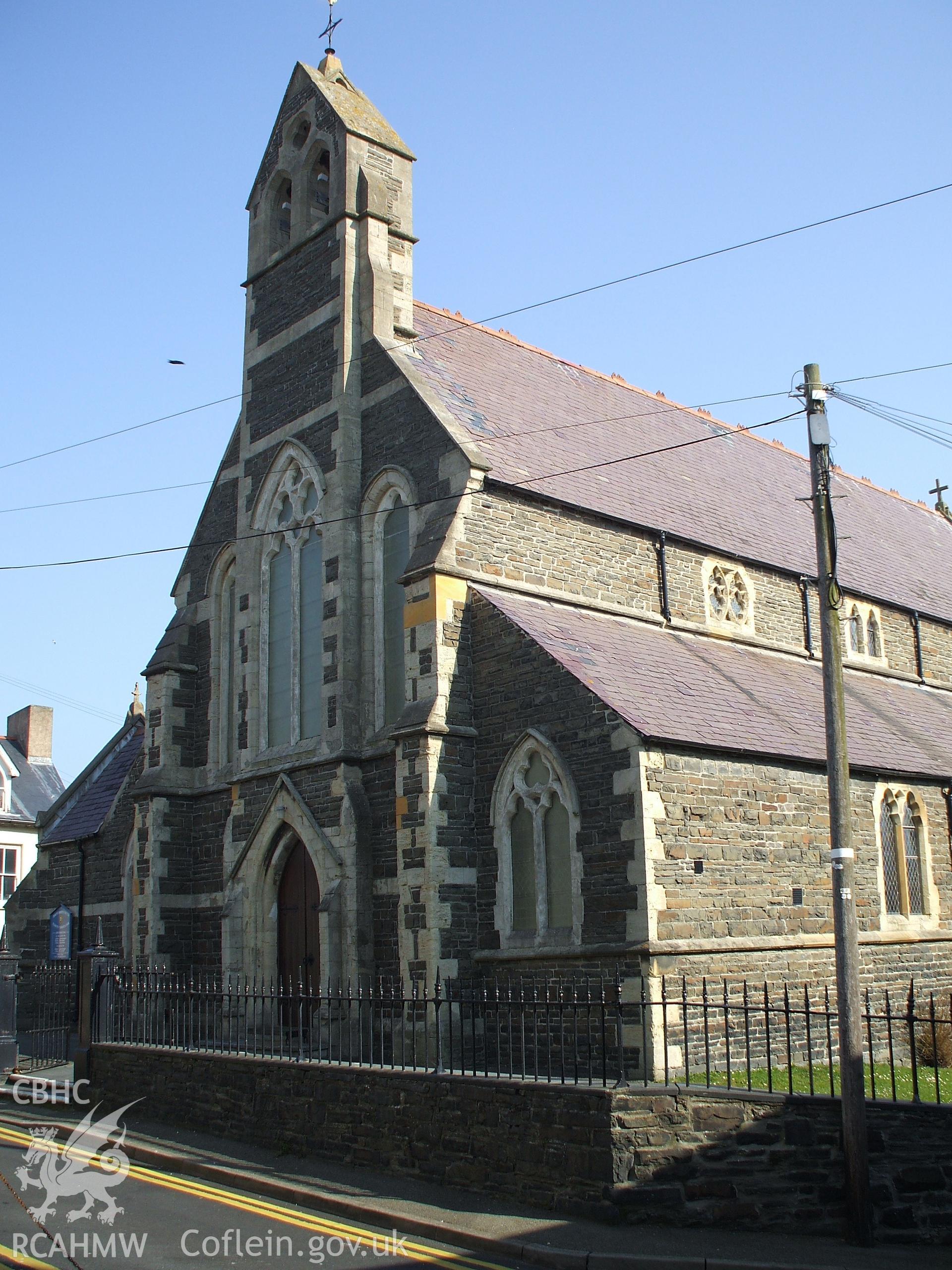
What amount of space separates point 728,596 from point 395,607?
21.9ft

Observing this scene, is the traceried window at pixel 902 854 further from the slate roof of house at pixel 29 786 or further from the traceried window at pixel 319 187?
the slate roof of house at pixel 29 786

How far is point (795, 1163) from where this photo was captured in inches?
416

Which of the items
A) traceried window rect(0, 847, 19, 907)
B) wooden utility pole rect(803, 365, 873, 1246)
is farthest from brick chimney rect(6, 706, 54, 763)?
wooden utility pole rect(803, 365, 873, 1246)

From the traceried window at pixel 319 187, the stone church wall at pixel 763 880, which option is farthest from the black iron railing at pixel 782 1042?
the traceried window at pixel 319 187

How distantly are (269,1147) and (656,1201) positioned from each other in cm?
510

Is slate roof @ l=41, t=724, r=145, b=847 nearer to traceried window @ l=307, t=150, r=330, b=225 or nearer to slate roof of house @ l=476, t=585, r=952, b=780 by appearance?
traceried window @ l=307, t=150, r=330, b=225

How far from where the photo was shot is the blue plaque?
84.9 feet

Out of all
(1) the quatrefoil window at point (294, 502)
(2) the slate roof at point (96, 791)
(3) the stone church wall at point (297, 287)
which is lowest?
(2) the slate roof at point (96, 791)

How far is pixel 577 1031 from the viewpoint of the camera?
44.8 ft

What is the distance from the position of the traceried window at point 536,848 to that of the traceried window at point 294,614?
14.7 ft

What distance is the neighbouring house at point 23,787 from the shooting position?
4006cm

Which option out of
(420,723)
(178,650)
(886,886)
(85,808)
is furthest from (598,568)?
(85,808)

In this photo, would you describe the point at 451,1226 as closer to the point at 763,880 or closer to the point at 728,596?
the point at 763,880

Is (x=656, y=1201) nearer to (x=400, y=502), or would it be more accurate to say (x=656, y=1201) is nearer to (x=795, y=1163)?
(x=795, y=1163)
